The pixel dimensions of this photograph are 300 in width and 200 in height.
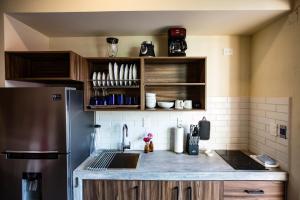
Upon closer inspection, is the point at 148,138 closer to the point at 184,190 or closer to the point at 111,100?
the point at 111,100

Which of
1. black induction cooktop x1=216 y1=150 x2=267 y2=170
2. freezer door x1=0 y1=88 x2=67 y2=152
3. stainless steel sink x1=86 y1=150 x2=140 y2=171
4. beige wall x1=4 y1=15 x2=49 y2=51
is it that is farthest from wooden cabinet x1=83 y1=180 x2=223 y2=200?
beige wall x1=4 y1=15 x2=49 y2=51

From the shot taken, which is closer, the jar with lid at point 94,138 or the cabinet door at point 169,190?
the cabinet door at point 169,190

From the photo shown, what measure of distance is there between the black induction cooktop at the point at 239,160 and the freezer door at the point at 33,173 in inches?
57.2

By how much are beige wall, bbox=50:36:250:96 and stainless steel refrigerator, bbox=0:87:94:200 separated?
880 mm

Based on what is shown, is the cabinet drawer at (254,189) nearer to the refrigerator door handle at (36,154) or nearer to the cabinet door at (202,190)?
the cabinet door at (202,190)

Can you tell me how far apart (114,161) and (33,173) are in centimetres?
66

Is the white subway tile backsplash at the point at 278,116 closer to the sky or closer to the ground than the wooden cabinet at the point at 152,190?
closer to the sky

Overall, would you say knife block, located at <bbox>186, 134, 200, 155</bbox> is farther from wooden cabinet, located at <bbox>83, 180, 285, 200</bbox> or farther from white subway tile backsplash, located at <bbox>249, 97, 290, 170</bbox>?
white subway tile backsplash, located at <bbox>249, 97, 290, 170</bbox>

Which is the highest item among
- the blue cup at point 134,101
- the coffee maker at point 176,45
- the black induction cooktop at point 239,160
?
the coffee maker at point 176,45

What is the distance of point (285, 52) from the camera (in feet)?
5.23

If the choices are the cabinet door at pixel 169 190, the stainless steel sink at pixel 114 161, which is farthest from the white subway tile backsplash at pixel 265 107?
the stainless steel sink at pixel 114 161

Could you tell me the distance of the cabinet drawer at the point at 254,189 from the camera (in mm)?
1576

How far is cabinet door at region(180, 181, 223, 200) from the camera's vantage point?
158 centimetres

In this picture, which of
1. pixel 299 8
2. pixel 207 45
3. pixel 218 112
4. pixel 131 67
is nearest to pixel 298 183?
pixel 218 112
